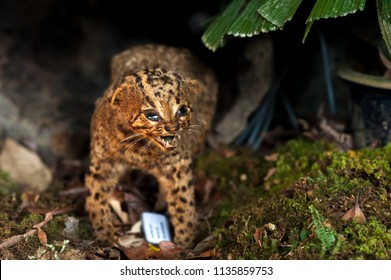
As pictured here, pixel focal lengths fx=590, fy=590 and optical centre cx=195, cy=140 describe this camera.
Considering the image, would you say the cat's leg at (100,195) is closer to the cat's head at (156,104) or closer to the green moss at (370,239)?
the cat's head at (156,104)

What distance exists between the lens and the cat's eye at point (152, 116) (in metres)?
3.94

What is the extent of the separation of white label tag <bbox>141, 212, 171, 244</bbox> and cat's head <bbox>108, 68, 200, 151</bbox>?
1008mm

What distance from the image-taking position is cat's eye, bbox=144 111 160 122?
3938 millimetres

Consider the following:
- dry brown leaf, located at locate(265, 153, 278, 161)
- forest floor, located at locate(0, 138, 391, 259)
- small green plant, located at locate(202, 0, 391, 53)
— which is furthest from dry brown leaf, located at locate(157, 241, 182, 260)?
small green plant, located at locate(202, 0, 391, 53)

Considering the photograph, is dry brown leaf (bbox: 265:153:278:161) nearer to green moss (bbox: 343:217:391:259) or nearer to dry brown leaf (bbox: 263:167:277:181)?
dry brown leaf (bbox: 263:167:277:181)

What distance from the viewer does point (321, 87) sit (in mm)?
7262

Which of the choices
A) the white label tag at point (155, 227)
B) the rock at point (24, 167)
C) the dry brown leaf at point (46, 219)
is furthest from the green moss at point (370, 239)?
the rock at point (24, 167)

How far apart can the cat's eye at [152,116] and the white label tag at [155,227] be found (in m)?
1.26

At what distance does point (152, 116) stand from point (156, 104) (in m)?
0.09

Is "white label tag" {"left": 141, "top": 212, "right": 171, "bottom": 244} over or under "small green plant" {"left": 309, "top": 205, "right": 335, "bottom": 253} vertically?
under

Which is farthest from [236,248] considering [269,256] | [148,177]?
[148,177]

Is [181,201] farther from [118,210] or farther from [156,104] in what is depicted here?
[156,104]

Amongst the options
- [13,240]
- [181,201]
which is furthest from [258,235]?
[13,240]

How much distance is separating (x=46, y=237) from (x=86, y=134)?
2675 millimetres
